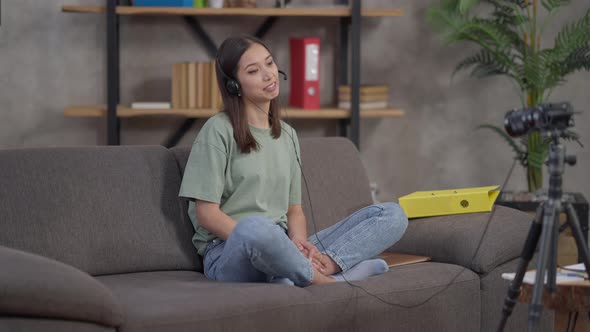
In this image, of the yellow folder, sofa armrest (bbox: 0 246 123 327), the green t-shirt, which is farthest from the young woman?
sofa armrest (bbox: 0 246 123 327)

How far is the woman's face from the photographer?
2793 mm

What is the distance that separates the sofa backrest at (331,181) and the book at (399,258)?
222mm

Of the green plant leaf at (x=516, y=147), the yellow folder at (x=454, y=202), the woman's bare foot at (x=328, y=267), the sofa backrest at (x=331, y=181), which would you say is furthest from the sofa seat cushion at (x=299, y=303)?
the green plant leaf at (x=516, y=147)

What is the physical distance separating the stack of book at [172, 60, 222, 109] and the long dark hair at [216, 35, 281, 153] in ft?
4.92

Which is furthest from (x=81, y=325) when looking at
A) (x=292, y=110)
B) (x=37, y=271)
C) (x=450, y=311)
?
(x=292, y=110)

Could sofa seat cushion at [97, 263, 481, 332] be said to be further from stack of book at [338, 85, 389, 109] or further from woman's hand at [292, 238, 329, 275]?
stack of book at [338, 85, 389, 109]

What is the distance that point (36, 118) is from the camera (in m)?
4.59

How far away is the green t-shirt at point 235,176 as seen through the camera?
2688 millimetres

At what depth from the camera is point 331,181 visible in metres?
3.18

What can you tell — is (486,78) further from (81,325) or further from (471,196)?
(81,325)

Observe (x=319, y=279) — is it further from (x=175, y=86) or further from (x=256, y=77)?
(x=175, y=86)

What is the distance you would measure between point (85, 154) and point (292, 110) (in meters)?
1.69

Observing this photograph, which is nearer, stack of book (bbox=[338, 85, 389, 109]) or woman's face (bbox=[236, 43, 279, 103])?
woman's face (bbox=[236, 43, 279, 103])

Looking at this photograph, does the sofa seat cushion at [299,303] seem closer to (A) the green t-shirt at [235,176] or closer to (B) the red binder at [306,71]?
(A) the green t-shirt at [235,176]
